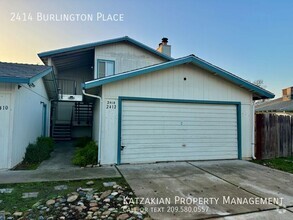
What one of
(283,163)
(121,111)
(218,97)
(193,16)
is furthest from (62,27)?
(283,163)

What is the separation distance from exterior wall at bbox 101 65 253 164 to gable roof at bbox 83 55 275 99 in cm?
28

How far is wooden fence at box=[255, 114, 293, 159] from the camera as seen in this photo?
28.6 ft

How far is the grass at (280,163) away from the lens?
7088mm

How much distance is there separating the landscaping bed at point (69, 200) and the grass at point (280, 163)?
5617mm

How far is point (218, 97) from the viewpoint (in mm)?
8375

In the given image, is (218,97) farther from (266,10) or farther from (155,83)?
(266,10)

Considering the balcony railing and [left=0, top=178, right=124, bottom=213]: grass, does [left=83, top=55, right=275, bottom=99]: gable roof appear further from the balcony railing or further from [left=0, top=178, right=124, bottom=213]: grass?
the balcony railing

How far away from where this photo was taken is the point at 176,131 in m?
7.90

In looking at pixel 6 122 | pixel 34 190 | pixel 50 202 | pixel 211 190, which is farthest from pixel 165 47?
pixel 50 202

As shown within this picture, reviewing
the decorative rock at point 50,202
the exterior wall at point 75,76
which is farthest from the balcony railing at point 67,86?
the decorative rock at point 50,202

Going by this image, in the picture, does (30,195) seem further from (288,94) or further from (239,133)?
(288,94)

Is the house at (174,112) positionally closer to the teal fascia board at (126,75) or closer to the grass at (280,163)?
the teal fascia board at (126,75)

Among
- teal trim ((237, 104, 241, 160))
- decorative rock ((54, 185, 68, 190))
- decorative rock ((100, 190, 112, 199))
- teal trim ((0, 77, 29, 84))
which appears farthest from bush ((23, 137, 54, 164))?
teal trim ((237, 104, 241, 160))

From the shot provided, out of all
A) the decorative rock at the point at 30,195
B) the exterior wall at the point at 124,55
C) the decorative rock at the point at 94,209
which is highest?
the exterior wall at the point at 124,55
